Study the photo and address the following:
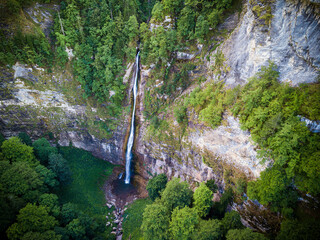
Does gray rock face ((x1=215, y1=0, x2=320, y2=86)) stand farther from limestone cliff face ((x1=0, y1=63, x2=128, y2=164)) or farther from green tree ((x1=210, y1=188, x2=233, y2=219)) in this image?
limestone cliff face ((x1=0, y1=63, x2=128, y2=164))

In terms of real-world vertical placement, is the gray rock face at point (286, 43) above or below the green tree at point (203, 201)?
above

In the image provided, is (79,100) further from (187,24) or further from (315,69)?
(315,69)

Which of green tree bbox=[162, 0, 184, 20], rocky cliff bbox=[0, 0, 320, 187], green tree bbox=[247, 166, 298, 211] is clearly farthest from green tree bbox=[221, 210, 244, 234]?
green tree bbox=[162, 0, 184, 20]

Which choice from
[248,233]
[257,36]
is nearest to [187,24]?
[257,36]

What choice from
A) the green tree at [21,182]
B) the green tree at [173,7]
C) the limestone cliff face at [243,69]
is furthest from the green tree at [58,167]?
the green tree at [173,7]

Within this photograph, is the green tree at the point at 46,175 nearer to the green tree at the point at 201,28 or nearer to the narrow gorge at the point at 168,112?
the narrow gorge at the point at 168,112

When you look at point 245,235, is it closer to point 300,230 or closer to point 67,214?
point 300,230

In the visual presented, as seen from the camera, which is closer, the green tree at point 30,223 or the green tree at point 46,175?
the green tree at point 30,223
